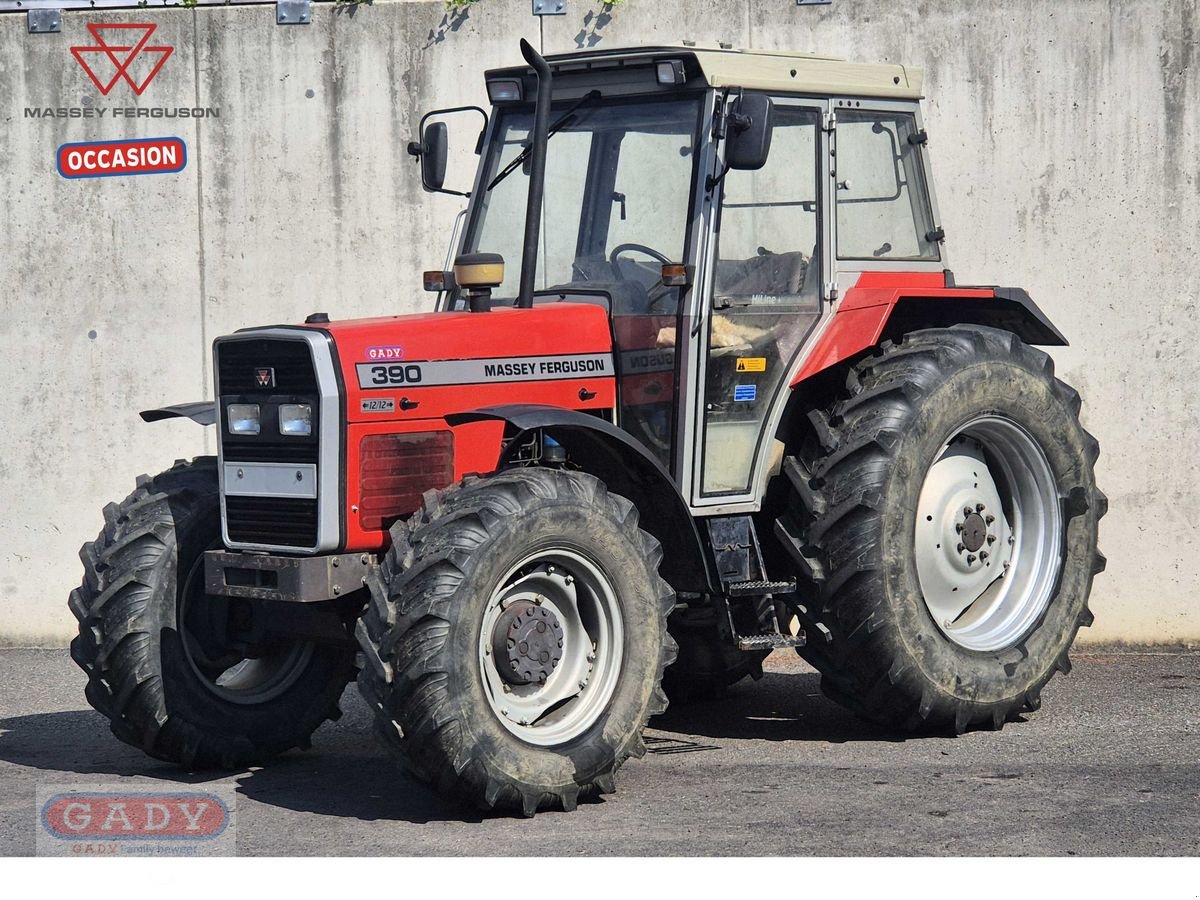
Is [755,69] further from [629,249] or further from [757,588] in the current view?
[757,588]

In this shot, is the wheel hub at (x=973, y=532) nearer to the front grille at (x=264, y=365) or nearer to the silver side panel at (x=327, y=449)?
the silver side panel at (x=327, y=449)

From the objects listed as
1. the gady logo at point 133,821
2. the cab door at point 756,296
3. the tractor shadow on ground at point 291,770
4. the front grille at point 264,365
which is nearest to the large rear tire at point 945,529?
the cab door at point 756,296

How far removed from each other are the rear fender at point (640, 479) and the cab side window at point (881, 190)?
1.40 metres

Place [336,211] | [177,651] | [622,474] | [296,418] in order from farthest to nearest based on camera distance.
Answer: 1. [336,211]
2. [622,474]
3. [177,651]
4. [296,418]

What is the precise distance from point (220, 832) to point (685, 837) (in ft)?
4.87

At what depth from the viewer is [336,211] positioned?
9477 millimetres

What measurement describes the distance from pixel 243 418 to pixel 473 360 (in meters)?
0.85

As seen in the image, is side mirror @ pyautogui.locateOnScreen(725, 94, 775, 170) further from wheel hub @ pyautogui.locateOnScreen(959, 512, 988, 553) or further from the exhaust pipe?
wheel hub @ pyautogui.locateOnScreen(959, 512, 988, 553)

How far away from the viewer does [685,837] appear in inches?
213

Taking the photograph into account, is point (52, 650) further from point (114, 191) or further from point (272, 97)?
point (272, 97)

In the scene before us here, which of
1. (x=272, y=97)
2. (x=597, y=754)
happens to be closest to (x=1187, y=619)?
(x=597, y=754)

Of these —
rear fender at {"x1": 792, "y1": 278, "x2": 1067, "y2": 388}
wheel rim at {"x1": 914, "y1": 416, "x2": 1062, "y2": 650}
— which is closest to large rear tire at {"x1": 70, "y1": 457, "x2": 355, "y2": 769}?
rear fender at {"x1": 792, "y1": 278, "x2": 1067, "y2": 388}

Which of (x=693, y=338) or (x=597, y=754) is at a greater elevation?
(x=693, y=338)

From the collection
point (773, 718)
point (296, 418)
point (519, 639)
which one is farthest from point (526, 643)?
point (773, 718)
